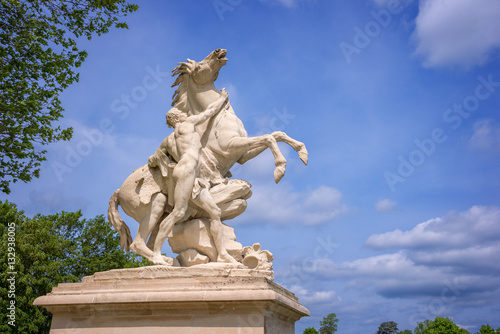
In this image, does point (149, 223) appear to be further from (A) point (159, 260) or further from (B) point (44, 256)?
(B) point (44, 256)

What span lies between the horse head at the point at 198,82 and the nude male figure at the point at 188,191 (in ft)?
2.90

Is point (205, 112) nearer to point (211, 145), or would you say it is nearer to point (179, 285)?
point (211, 145)

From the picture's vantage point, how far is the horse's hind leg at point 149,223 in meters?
7.17

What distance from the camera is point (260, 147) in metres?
7.70

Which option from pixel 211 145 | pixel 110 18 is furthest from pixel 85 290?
pixel 110 18

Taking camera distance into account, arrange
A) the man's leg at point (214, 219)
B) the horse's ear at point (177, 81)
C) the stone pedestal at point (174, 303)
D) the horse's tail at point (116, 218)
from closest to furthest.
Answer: the stone pedestal at point (174, 303) → the man's leg at point (214, 219) → the horse's tail at point (116, 218) → the horse's ear at point (177, 81)

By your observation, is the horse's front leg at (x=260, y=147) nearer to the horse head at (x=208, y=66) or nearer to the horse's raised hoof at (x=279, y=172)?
the horse's raised hoof at (x=279, y=172)

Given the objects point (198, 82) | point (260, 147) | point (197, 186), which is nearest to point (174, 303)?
point (197, 186)

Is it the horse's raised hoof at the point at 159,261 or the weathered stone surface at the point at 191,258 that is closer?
the horse's raised hoof at the point at 159,261

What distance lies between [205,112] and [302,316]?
386 centimetres

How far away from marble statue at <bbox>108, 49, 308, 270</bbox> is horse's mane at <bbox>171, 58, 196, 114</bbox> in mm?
19

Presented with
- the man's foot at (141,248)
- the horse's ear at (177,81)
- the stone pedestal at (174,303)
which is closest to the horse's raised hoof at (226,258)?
the stone pedestal at (174,303)

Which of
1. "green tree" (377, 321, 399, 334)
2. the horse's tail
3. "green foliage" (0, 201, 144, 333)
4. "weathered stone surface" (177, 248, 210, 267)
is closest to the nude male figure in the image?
"weathered stone surface" (177, 248, 210, 267)

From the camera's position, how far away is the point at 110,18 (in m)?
11.2
